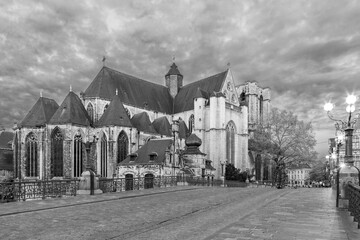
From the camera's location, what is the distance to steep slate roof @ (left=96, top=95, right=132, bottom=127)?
141 ft

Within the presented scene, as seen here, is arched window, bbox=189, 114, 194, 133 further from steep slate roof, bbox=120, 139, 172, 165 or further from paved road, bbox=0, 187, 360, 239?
paved road, bbox=0, 187, 360, 239

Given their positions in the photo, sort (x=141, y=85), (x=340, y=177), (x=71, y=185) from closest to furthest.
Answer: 1. (x=340, y=177)
2. (x=71, y=185)
3. (x=141, y=85)

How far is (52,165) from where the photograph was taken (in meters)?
41.5

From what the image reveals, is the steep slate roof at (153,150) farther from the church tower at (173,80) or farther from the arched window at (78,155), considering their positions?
the church tower at (173,80)

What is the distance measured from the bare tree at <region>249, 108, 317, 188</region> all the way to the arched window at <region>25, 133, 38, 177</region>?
32948 millimetres

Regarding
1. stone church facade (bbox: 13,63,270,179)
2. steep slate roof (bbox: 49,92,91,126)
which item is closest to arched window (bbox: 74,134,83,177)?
stone church facade (bbox: 13,63,270,179)

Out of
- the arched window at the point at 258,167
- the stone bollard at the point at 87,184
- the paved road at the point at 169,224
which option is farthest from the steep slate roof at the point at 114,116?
the paved road at the point at 169,224

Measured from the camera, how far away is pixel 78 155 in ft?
139

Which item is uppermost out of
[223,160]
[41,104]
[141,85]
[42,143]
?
[141,85]

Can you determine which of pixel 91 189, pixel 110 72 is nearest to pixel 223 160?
pixel 110 72

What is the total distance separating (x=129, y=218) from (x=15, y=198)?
8.36 metres

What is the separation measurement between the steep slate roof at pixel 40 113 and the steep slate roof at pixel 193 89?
72.0ft

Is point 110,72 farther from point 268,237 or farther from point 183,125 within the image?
point 268,237

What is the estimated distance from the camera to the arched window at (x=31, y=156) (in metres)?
42.8
